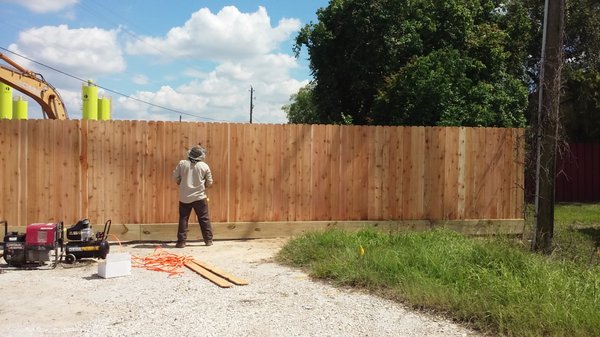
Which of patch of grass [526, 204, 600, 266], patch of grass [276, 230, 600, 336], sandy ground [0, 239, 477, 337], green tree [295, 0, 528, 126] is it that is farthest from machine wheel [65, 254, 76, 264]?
green tree [295, 0, 528, 126]

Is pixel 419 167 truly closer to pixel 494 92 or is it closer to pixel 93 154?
pixel 93 154

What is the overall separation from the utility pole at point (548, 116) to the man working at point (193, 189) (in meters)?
5.53

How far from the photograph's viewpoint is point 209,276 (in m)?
7.37

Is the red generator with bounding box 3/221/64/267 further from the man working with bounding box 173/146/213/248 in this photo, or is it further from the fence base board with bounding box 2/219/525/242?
the man working with bounding box 173/146/213/248

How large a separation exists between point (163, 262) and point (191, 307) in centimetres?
250

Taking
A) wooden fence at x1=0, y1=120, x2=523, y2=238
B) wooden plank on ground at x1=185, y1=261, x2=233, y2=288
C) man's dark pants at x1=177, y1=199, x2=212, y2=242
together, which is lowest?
wooden plank on ground at x1=185, y1=261, x2=233, y2=288

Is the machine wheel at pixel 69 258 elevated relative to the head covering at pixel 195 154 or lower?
lower

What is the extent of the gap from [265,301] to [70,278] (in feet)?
9.50

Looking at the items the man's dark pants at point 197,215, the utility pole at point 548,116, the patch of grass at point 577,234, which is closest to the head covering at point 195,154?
the man's dark pants at point 197,215

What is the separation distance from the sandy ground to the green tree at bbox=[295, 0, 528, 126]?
34.3ft

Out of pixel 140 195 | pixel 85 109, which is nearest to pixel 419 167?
pixel 140 195

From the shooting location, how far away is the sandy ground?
17.3 ft

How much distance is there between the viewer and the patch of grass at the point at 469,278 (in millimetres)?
5047

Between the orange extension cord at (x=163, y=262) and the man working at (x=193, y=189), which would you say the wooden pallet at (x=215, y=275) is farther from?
the man working at (x=193, y=189)
